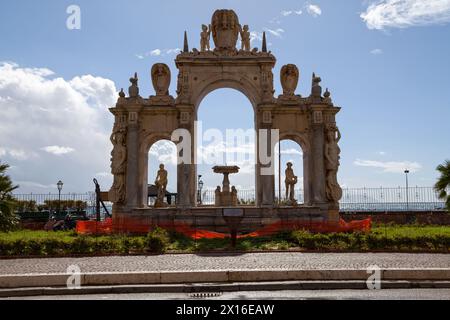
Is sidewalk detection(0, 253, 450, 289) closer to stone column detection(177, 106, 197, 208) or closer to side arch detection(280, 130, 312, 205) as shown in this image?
stone column detection(177, 106, 197, 208)

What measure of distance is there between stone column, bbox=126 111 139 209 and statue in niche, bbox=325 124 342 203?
905 centimetres

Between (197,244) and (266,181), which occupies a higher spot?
(266,181)

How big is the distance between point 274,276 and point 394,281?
7.96 feet

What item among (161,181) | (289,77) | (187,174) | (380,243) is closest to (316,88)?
(289,77)

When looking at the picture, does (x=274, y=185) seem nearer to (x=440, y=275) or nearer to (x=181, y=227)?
(x=181, y=227)

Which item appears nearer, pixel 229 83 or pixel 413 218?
pixel 229 83

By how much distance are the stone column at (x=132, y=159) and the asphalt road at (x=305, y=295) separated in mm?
13937

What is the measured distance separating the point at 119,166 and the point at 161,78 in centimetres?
485

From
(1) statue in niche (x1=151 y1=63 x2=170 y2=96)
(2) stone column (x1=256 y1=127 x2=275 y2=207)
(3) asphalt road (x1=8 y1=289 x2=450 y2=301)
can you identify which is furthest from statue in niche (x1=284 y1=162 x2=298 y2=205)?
(3) asphalt road (x1=8 y1=289 x2=450 y2=301)

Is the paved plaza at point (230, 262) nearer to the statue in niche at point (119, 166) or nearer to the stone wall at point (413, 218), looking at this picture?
the statue in niche at point (119, 166)

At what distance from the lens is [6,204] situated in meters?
17.3

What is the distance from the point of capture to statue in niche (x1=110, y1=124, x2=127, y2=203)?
77.4ft

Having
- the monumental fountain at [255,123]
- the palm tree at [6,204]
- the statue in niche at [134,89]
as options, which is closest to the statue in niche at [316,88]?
the monumental fountain at [255,123]
